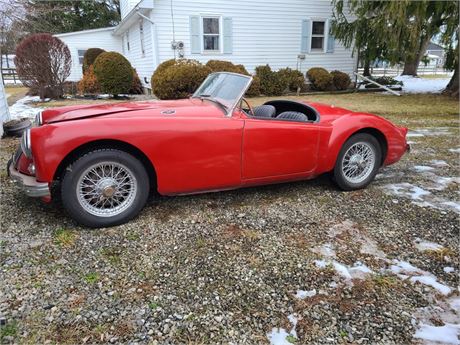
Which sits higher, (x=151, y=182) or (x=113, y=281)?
(x=151, y=182)

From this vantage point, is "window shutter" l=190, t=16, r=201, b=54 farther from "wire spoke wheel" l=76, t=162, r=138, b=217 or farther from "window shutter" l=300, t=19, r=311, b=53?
"wire spoke wheel" l=76, t=162, r=138, b=217

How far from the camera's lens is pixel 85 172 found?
273 cm

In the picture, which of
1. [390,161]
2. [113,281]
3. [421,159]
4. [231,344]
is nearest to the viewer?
[231,344]

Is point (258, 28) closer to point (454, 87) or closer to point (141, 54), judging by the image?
point (141, 54)

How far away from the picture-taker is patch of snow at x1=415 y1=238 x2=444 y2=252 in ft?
8.99

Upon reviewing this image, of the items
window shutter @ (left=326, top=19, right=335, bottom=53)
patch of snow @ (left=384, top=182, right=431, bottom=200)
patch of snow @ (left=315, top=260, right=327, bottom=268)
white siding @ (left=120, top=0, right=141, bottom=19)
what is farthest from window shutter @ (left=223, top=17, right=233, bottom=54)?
patch of snow @ (left=315, top=260, right=327, bottom=268)

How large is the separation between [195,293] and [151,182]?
50.7 inches

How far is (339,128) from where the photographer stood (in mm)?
3592

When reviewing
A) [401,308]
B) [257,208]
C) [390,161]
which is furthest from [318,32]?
[401,308]

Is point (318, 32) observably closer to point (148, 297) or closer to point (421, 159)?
point (421, 159)

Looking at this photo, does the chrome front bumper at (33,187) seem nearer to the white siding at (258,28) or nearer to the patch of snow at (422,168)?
the patch of snow at (422,168)

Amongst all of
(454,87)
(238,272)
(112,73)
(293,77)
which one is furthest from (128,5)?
(238,272)

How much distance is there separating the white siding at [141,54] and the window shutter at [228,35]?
A: 2.94 m

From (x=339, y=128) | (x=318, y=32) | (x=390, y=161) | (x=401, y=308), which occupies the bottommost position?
(x=401, y=308)
